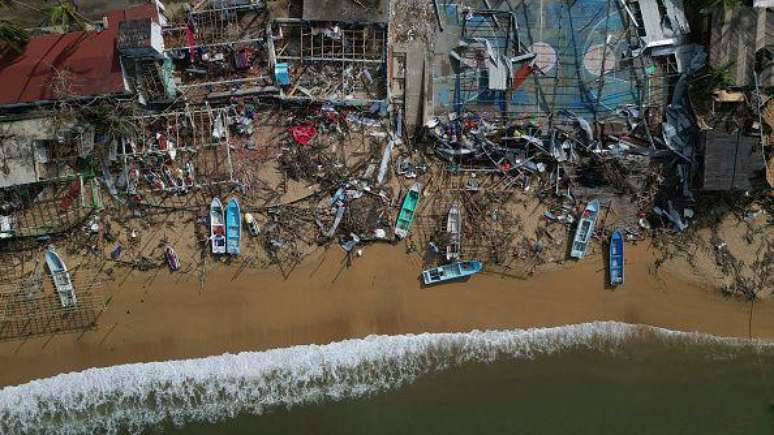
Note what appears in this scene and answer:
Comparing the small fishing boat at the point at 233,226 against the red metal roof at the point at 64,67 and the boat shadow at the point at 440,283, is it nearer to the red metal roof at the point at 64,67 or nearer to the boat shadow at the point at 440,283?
the red metal roof at the point at 64,67

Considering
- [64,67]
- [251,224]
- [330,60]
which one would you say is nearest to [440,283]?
[251,224]

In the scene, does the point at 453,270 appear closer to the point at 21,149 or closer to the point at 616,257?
the point at 616,257

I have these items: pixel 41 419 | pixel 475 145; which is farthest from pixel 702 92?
pixel 41 419

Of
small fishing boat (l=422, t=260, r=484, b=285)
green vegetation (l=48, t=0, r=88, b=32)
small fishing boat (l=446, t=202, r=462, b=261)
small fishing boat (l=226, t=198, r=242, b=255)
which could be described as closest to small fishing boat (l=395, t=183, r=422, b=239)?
small fishing boat (l=446, t=202, r=462, b=261)

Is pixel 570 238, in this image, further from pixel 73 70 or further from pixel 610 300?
pixel 73 70

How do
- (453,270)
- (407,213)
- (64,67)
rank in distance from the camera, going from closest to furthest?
(64,67) → (453,270) → (407,213)

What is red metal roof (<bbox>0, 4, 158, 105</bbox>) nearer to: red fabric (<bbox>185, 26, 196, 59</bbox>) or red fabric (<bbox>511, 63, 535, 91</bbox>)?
red fabric (<bbox>185, 26, 196, 59</bbox>)

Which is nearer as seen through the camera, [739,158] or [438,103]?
[739,158]
